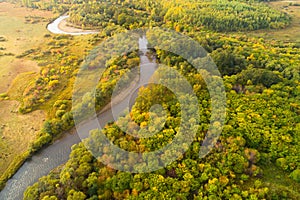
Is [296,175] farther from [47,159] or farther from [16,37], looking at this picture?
[16,37]

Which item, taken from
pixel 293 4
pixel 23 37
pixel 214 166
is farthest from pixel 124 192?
pixel 293 4

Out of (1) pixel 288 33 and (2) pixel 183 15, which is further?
(2) pixel 183 15

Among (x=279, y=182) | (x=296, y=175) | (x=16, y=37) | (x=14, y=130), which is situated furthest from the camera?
(x=16, y=37)

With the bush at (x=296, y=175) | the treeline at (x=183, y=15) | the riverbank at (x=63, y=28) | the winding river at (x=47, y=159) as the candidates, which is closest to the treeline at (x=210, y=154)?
the bush at (x=296, y=175)

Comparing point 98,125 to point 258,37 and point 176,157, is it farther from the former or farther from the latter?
point 258,37

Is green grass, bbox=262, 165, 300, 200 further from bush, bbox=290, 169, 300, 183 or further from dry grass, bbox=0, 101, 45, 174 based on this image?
dry grass, bbox=0, 101, 45, 174

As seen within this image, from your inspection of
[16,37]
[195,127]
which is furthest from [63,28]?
[195,127]

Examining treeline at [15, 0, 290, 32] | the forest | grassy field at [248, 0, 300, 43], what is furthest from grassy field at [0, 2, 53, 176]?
grassy field at [248, 0, 300, 43]
